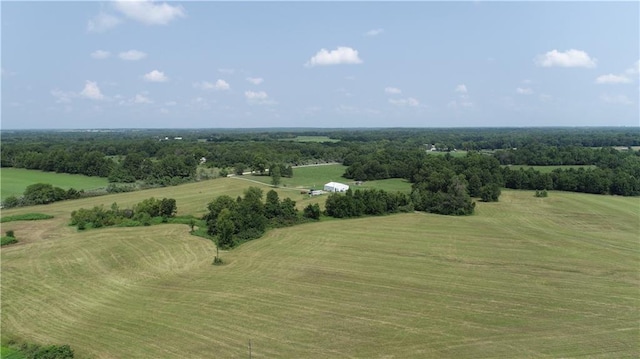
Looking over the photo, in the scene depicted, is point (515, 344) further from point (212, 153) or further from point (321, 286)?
point (212, 153)

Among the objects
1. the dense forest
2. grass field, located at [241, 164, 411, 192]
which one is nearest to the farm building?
grass field, located at [241, 164, 411, 192]

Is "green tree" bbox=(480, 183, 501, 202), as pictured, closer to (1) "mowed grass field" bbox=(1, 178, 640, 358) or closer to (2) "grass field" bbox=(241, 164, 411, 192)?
(2) "grass field" bbox=(241, 164, 411, 192)

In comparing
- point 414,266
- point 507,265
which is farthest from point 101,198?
point 507,265

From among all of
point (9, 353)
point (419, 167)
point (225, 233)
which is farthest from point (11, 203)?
point (419, 167)

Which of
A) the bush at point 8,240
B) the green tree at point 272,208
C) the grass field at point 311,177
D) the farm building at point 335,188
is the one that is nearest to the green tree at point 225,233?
the green tree at point 272,208

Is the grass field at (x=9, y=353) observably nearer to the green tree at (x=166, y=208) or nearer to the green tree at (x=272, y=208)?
the green tree at (x=166, y=208)

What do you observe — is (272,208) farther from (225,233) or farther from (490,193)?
(490,193)
